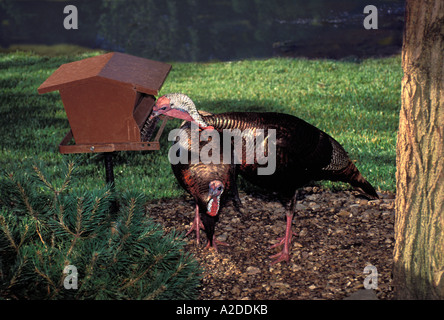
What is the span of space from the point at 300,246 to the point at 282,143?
96cm

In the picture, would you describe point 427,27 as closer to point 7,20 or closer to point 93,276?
point 93,276

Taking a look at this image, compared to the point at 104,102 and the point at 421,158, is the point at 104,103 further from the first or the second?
the point at 421,158

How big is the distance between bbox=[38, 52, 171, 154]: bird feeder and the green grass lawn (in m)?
0.72

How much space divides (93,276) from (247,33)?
52.1 ft

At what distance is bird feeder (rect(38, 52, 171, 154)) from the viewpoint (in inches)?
157

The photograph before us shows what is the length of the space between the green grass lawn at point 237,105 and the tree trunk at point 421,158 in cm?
236

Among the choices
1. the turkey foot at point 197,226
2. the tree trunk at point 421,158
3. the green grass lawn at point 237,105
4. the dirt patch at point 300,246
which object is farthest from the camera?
the green grass lawn at point 237,105

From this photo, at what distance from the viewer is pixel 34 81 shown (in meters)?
11.4

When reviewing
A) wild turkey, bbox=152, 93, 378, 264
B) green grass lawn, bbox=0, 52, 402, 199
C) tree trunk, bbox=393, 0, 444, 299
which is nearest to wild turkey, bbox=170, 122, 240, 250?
wild turkey, bbox=152, 93, 378, 264

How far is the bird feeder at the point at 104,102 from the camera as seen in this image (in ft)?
13.1

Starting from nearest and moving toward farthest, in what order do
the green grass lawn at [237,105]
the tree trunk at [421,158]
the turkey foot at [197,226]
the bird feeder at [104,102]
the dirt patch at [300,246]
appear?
the tree trunk at [421,158] < the dirt patch at [300,246] < the bird feeder at [104,102] < the turkey foot at [197,226] < the green grass lawn at [237,105]

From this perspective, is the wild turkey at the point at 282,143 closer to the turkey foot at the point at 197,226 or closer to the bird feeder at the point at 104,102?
the bird feeder at the point at 104,102

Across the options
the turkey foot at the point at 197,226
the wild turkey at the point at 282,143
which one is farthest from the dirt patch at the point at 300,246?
the wild turkey at the point at 282,143

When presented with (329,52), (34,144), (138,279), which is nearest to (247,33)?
(329,52)
